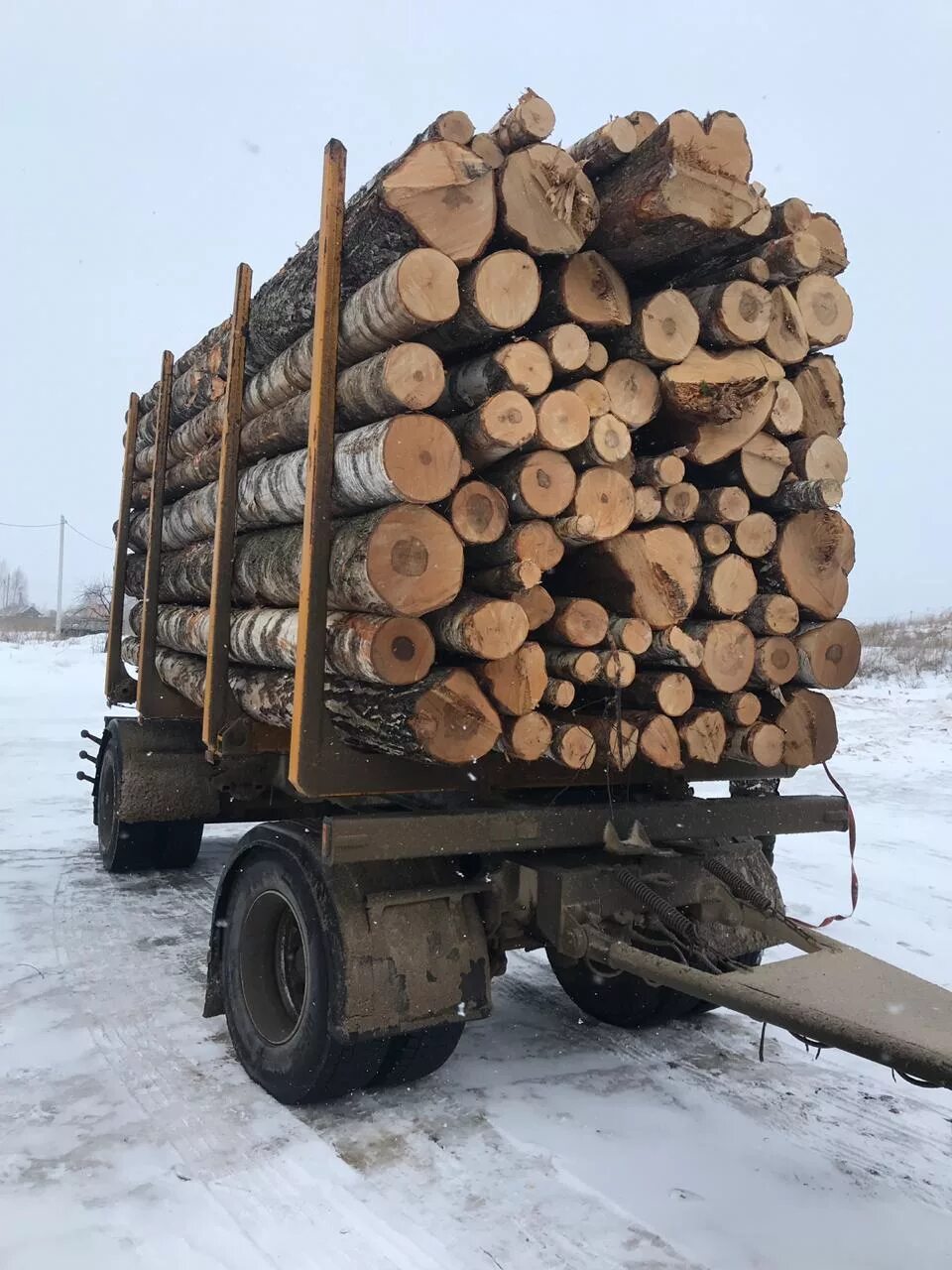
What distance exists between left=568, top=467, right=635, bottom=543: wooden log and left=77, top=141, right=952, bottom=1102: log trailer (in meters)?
0.87

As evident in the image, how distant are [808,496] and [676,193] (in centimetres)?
124

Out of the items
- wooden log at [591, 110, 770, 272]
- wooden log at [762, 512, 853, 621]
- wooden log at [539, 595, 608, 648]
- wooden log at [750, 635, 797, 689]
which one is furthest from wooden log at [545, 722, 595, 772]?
wooden log at [591, 110, 770, 272]

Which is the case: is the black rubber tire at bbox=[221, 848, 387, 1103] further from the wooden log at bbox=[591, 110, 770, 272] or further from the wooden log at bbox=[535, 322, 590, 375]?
the wooden log at bbox=[591, 110, 770, 272]

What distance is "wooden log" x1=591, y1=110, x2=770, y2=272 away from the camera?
332 centimetres

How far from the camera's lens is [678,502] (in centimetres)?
361

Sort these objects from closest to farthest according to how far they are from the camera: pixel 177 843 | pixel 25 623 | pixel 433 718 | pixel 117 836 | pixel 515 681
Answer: pixel 433 718 < pixel 515 681 < pixel 117 836 < pixel 177 843 < pixel 25 623

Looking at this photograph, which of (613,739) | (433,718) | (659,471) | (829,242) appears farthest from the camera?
(829,242)

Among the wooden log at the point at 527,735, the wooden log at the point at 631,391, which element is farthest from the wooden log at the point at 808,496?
the wooden log at the point at 527,735

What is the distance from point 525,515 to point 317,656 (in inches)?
33.9

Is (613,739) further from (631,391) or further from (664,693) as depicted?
(631,391)

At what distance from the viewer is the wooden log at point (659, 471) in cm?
353

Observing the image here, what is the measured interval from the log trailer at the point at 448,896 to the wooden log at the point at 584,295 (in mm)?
760

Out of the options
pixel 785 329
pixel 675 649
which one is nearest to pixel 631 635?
pixel 675 649

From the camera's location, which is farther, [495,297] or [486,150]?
[486,150]
